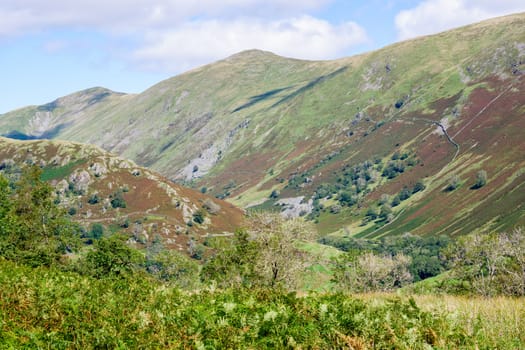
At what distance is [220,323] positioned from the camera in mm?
10000

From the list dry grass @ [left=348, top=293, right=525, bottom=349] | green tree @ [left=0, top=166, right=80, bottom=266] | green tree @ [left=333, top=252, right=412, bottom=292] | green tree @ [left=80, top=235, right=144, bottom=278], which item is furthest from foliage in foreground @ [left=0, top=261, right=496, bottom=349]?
green tree @ [left=333, top=252, right=412, bottom=292]

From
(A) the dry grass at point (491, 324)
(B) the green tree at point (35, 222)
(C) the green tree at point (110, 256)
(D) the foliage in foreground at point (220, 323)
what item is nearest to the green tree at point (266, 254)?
(C) the green tree at point (110, 256)

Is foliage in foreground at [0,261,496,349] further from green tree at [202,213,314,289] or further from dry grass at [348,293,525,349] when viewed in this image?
green tree at [202,213,314,289]

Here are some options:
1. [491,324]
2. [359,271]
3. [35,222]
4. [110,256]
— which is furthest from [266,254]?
[491,324]

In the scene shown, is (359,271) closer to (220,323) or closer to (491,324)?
(491,324)

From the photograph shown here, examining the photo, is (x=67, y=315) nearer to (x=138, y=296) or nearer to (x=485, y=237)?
(x=138, y=296)

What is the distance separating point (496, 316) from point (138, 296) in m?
10.1

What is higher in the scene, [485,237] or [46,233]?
[46,233]

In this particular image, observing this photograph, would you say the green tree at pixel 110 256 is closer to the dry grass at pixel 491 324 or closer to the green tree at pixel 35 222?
the green tree at pixel 35 222

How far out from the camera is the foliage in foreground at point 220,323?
9.48 metres

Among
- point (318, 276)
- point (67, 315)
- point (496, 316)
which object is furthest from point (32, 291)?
point (318, 276)

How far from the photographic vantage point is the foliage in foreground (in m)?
9.48

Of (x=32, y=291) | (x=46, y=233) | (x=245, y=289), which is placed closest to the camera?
(x=32, y=291)

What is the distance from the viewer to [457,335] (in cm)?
951
